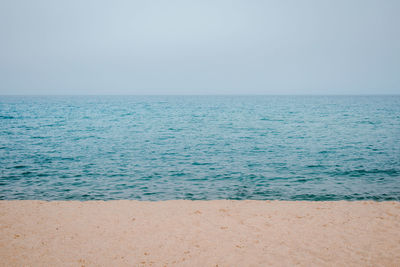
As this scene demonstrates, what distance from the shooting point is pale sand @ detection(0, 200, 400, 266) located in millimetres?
7852

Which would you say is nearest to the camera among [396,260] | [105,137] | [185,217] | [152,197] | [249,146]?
[396,260]

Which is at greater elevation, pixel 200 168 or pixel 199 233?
pixel 199 233

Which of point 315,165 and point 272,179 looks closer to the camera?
point 272,179

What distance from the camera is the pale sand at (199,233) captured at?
785cm

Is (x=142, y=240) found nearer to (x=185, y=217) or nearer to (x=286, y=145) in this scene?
(x=185, y=217)

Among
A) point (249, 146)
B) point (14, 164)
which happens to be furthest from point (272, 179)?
point (14, 164)

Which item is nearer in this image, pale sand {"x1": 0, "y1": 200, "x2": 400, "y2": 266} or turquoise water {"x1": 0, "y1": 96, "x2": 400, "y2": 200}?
pale sand {"x1": 0, "y1": 200, "x2": 400, "y2": 266}

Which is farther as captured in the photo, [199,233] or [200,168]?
[200,168]

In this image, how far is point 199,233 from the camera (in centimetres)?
944

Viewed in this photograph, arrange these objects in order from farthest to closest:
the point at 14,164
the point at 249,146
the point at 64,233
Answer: the point at 249,146 < the point at 14,164 < the point at 64,233

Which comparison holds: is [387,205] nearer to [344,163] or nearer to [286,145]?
[344,163]

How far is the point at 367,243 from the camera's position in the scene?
28.4 feet

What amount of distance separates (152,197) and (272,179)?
7.90 meters

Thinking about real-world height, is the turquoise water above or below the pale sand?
below
